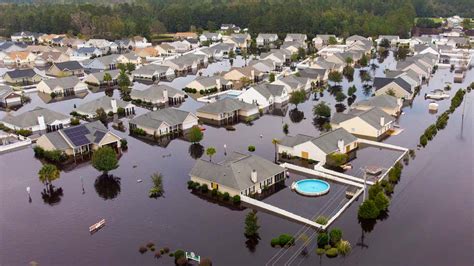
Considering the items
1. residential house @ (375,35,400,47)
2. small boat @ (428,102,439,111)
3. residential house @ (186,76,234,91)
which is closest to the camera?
small boat @ (428,102,439,111)

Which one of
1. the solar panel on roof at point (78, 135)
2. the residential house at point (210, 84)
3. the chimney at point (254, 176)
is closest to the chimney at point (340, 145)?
the chimney at point (254, 176)

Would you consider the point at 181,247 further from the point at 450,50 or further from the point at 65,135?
the point at 450,50

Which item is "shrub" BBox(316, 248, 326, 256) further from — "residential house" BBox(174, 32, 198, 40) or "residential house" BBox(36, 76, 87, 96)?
"residential house" BBox(174, 32, 198, 40)

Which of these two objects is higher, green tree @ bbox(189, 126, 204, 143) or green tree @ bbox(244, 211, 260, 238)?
green tree @ bbox(189, 126, 204, 143)

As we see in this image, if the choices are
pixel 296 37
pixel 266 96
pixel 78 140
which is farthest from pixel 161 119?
pixel 296 37

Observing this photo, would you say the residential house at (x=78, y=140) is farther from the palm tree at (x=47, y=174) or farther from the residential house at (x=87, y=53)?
the residential house at (x=87, y=53)

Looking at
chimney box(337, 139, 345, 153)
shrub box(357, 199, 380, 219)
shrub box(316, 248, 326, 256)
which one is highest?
→ chimney box(337, 139, 345, 153)

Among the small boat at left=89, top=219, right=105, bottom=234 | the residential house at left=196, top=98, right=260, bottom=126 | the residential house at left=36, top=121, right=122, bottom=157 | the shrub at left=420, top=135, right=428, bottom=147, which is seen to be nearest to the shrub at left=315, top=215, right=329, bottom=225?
the small boat at left=89, top=219, right=105, bottom=234
